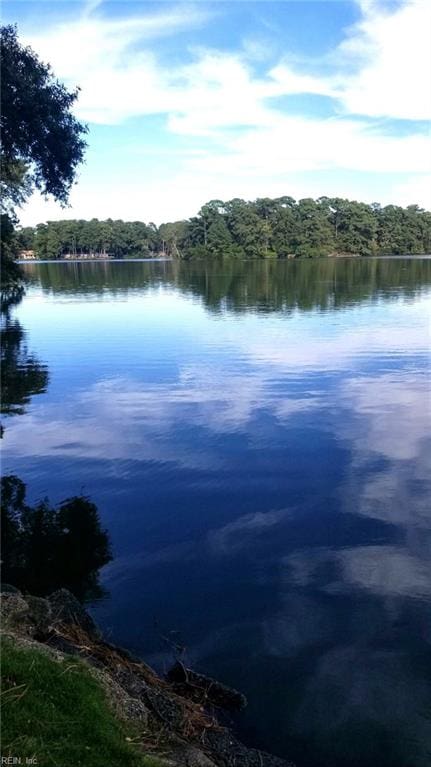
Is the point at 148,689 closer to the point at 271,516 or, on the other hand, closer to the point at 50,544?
the point at 50,544

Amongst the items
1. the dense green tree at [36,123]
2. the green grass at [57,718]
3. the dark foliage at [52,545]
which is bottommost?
the dark foliage at [52,545]

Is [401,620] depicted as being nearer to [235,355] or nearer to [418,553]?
[418,553]

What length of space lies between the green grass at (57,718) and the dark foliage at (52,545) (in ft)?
13.9

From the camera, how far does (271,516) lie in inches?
504

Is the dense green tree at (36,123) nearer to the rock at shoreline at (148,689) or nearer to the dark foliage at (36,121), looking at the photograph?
the dark foliage at (36,121)

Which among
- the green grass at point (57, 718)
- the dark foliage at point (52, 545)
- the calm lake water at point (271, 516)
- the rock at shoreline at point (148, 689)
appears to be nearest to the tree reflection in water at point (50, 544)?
the dark foliage at point (52, 545)

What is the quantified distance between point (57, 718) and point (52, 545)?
21.7 ft

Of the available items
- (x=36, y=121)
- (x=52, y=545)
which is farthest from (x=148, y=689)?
(x=36, y=121)

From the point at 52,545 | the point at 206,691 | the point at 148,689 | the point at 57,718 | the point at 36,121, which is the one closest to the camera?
the point at 57,718

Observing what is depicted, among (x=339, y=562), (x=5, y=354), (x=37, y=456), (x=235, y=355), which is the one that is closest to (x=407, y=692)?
(x=339, y=562)

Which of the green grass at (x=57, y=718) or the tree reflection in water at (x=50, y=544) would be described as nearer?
the green grass at (x=57, y=718)

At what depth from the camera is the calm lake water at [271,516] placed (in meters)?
7.88

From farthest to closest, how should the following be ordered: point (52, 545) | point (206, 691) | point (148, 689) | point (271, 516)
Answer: point (271, 516)
point (52, 545)
point (206, 691)
point (148, 689)

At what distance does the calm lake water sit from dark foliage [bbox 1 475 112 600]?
0.37 metres
